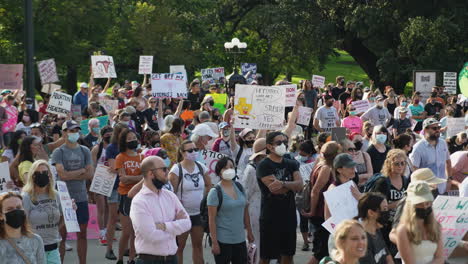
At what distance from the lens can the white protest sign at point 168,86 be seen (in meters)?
19.2

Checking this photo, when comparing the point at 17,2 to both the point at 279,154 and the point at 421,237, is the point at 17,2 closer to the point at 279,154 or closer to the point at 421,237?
the point at 279,154

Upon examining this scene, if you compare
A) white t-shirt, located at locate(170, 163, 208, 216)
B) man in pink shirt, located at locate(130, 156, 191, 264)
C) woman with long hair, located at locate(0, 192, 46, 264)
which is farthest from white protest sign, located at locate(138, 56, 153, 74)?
woman with long hair, located at locate(0, 192, 46, 264)

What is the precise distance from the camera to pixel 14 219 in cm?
767

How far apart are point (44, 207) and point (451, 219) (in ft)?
12.9

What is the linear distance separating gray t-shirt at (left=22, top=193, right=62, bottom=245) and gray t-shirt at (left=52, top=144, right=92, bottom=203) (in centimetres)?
197

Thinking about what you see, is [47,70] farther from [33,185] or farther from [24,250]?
[24,250]

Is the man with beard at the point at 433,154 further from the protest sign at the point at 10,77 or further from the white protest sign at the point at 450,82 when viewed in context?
the white protest sign at the point at 450,82

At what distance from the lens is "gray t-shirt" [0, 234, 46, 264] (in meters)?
7.60

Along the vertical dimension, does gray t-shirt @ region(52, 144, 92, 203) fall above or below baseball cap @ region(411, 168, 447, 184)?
below

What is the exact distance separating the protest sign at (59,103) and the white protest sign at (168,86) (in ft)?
6.16

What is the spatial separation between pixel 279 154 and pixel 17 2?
97.8 ft

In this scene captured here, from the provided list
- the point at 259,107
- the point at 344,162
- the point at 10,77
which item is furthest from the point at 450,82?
the point at 344,162

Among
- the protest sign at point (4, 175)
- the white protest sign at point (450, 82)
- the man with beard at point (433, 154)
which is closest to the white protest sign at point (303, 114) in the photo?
the man with beard at point (433, 154)

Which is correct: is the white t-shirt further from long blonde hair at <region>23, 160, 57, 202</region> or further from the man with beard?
the man with beard
